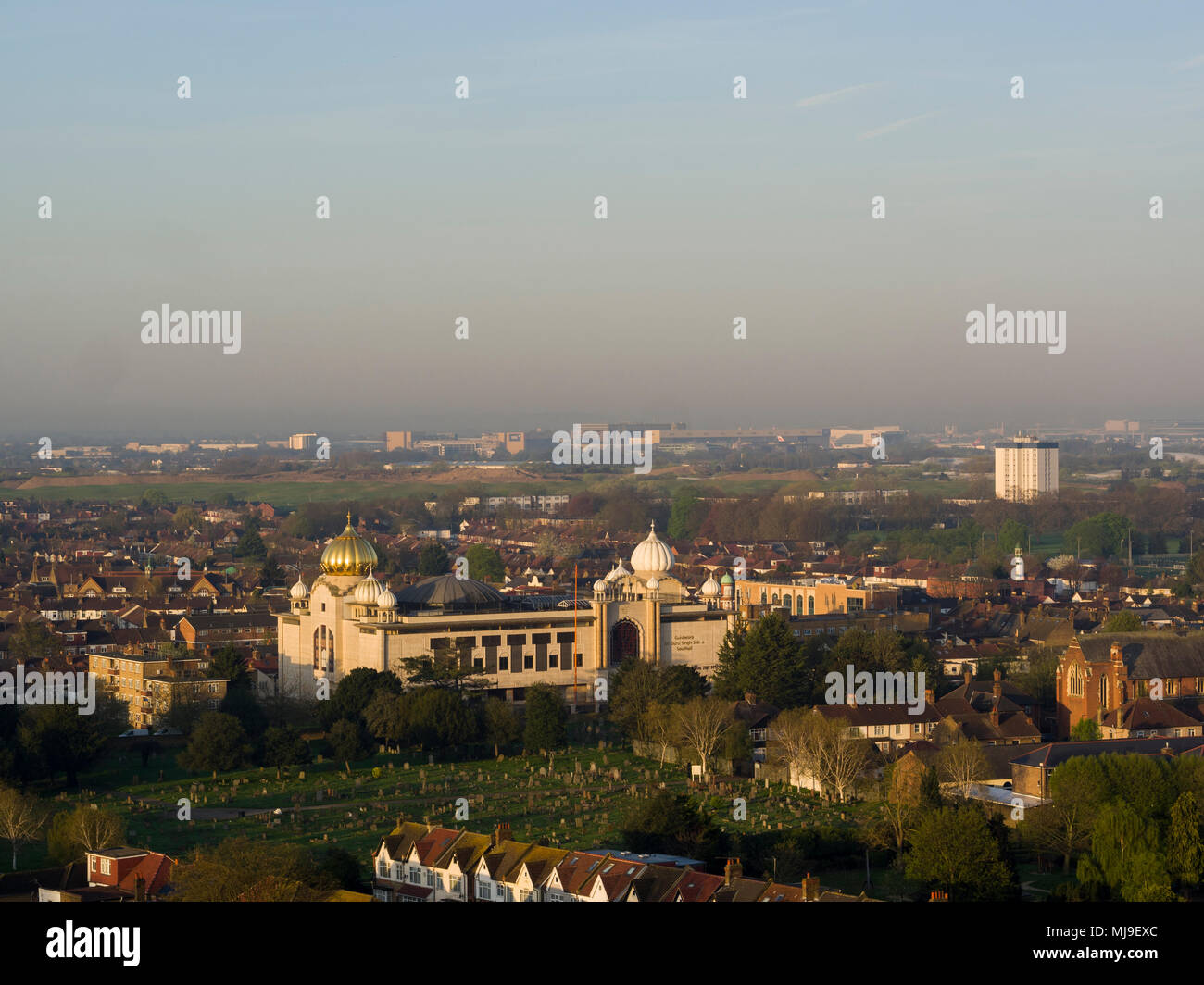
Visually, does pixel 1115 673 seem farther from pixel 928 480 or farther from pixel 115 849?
pixel 928 480

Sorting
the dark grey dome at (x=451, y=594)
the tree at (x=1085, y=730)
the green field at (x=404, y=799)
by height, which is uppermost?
the dark grey dome at (x=451, y=594)

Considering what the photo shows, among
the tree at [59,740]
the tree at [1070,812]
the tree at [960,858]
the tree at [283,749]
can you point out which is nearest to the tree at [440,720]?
the tree at [283,749]

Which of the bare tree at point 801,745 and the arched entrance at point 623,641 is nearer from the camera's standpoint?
the bare tree at point 801,745

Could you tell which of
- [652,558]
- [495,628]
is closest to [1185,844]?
[495,628]

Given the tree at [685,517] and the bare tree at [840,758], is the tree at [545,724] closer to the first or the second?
the bare tree at [840,758]

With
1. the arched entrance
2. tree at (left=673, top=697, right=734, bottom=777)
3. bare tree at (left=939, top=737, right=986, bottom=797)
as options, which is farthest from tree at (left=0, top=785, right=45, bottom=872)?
the arched entrance

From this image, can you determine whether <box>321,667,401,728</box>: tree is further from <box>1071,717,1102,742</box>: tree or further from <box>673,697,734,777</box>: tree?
<box>1071,717,1102,742</box>: tree
